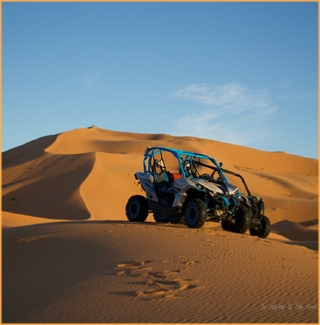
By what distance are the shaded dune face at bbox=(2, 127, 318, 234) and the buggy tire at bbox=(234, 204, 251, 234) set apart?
12.4 meters

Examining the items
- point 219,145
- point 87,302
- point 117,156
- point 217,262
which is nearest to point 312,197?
point 117,156

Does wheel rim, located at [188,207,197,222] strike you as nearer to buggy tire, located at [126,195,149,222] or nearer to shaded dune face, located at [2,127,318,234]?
buggy tire, located at [126,195,149,222]

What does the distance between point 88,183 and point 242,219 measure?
19.9 m

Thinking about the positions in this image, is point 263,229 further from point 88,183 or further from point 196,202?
point 88,183

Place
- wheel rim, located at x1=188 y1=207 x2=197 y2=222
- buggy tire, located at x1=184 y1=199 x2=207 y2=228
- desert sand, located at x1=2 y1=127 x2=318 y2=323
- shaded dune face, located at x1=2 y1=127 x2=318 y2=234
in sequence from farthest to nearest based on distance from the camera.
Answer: shaded dune face, located at x1=2 y1=127 x2=318 y2=234, wheel rim, located at x1=188 y1=207 x2=197 y2=222, buggy tire, located at x1=184 y1=199 x2=207 y2=228, desert sand, located at x1=2 y1=127 x2=318 y2=323

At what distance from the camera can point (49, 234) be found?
1247 cm

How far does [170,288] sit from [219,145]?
5752 centimetres

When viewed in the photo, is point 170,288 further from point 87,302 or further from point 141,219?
point 141,219

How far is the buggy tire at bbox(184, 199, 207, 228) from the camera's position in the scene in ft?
40.4

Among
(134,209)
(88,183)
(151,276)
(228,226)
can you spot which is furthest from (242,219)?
(88,183)

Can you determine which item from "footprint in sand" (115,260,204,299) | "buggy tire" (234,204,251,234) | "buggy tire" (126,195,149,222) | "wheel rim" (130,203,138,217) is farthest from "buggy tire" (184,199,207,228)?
"footprint in sand" (115,260,204,299)

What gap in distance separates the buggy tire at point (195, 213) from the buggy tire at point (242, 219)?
1004 millimetres

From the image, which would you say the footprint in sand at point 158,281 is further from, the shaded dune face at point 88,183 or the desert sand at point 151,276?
the shaded dune face at point 88,183

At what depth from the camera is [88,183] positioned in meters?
31.7
